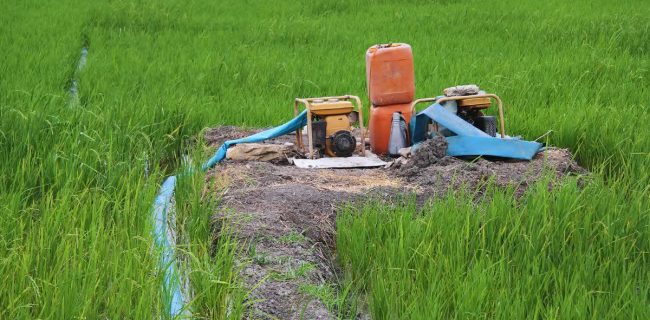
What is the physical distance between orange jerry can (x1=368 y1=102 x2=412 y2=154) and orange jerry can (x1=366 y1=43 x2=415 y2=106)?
39mm

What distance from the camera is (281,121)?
5.02 metres

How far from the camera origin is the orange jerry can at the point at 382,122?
419cm

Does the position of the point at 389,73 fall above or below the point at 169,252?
above

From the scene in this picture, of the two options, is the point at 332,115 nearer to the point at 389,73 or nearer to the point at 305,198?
the point at 389,73

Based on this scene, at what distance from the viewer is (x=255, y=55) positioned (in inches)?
268

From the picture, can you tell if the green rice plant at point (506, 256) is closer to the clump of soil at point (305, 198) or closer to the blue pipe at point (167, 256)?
the clump of soil at point (305, 198)

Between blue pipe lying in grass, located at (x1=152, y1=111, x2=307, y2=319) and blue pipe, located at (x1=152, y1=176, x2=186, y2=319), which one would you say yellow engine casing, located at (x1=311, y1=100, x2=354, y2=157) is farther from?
blue pipe, located at (x1=152, y1=176, x2=186, y2=319)

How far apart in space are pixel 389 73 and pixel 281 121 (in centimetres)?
104

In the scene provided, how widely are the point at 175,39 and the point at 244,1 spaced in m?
3.24

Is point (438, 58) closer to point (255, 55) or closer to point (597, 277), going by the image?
point (255, 55)

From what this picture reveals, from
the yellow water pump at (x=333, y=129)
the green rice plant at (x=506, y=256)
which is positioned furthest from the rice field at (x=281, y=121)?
the yellow water pump at (x=333, y=129)

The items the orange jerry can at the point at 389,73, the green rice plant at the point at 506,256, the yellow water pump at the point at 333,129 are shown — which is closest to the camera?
the green rice plant at the point at 506,256

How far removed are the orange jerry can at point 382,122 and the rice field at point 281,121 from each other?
2.58 ft

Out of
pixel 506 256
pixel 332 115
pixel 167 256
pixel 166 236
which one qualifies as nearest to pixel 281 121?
pixel 332 115
